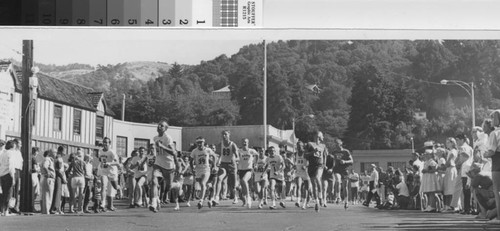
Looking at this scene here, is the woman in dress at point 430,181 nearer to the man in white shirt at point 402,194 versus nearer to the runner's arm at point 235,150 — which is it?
the man in white shirt at point 402,194

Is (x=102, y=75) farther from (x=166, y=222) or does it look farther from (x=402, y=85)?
(x=402, y=85)

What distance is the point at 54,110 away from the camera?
798 centimetres

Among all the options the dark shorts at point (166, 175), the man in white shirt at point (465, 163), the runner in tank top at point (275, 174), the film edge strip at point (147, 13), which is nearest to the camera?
the film edge strip at point (147, 13)

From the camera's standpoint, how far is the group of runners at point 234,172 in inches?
318

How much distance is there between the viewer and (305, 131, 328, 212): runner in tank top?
8.05 m

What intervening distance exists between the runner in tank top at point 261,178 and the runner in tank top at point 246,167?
0.05 metres

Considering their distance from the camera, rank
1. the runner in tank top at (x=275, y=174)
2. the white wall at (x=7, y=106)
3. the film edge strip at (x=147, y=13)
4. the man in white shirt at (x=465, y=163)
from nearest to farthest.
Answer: the film edge strip at (x=147, y=13)
the white wall at (x=7, y=106)
the man in white shirt at (x=465, y=163)
the runner in tank top at (x=275, y=174)

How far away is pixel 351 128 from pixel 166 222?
1592 millimetres

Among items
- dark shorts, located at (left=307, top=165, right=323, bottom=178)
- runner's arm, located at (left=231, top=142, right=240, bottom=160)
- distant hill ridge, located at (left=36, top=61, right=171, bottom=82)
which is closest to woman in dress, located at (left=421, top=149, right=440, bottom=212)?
dark shorts, located at (left=307, top=165, right=323, bottom=178)

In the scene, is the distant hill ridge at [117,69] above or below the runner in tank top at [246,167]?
above

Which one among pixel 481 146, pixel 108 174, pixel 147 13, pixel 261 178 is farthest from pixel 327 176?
pixel 147 13

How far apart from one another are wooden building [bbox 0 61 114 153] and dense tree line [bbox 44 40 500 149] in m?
0.12

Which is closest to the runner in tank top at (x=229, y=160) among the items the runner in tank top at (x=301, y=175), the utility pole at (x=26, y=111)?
the runner in tank top at (x=301, y=175)

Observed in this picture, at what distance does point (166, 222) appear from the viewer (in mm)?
7918
